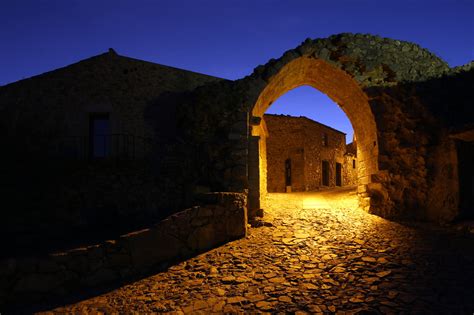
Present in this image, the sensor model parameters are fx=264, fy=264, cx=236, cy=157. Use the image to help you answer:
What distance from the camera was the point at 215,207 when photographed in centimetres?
522

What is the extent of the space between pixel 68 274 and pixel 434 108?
8.51 metres

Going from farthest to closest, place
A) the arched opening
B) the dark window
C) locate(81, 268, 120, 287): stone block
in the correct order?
the dark window, the arched opening, locate(81, 268, 120, 287): stone block

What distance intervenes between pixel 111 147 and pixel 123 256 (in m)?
6.73

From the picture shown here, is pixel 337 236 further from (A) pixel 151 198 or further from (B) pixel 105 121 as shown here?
(B) pixel 105 121

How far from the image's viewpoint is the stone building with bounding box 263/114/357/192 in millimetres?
18844

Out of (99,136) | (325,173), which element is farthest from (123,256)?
(325,173)

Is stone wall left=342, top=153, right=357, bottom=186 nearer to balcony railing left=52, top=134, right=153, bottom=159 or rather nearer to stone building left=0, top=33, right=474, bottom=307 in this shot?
stone building left=0, top=33, right=474, bottom=307

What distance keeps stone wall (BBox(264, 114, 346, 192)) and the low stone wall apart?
13820 millimetres

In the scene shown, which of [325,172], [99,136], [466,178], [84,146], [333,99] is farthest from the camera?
[325,172]

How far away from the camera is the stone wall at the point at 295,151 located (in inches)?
741

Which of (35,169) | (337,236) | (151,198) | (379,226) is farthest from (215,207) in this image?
(35,169)

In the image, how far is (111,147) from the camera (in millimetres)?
10086

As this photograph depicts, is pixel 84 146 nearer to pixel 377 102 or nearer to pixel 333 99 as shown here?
pixel 333 99

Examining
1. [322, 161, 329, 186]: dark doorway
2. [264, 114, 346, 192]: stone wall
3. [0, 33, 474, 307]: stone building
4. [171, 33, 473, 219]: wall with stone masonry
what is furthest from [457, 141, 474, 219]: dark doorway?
[322, 161, 329, 186]: dark doorway
